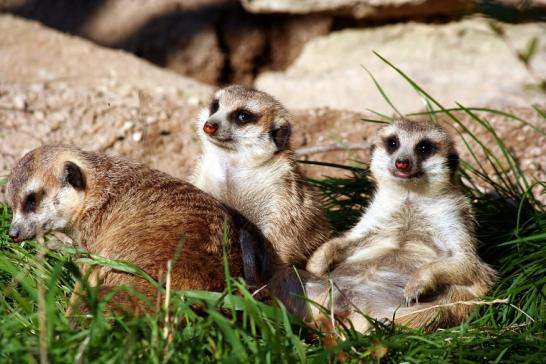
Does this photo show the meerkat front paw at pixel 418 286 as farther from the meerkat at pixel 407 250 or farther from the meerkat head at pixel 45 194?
the meerkat head at pixel 45 194

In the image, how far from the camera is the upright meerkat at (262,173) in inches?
175

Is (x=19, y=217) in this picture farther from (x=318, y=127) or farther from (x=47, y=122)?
(x=318, y=127)

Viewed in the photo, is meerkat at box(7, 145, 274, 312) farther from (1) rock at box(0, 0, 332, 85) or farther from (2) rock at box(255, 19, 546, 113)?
(1) rock at box(0, 0, 332, 85)

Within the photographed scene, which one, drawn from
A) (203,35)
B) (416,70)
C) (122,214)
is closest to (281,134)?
(122,214)

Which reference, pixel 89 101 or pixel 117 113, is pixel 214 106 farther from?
pixel 89 101

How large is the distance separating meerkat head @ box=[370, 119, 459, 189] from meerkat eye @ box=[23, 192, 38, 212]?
161 centimetres

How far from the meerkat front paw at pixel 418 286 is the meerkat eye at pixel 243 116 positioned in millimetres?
1261

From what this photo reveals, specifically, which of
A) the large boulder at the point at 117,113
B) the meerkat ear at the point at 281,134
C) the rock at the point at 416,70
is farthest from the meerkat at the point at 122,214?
the rock at the point at 416,70

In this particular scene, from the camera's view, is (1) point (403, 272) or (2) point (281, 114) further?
(2) point (281, 114)

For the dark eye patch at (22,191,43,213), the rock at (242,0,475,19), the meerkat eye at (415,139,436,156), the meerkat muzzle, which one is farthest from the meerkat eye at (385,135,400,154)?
the rock at (242,0,475,19)

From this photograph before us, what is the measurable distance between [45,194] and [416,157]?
5.63 ft

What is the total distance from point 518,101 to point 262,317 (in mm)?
4592

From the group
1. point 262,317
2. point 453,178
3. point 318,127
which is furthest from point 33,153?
point 318,127

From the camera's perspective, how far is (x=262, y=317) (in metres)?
3.14
